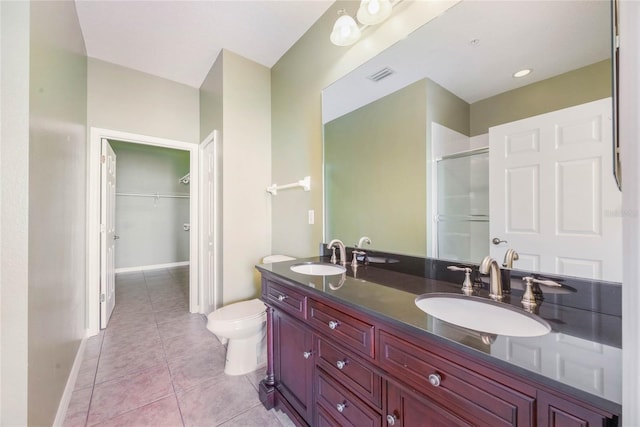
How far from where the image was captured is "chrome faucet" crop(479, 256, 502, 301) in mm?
960

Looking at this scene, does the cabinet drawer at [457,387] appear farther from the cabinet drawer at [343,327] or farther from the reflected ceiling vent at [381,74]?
the reflected ceiling vent at [381,74]

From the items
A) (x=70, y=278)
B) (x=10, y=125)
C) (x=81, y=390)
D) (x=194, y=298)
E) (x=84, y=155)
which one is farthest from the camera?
(x=194, y=298)

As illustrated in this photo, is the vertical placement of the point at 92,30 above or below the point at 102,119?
above

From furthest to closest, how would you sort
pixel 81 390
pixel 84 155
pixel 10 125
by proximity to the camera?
pixel 84 155 → pixel 81 390 → pixel 10 125

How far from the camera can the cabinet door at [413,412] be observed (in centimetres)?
70

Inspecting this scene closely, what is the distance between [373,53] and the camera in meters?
1.55

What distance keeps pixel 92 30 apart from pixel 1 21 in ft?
5.07

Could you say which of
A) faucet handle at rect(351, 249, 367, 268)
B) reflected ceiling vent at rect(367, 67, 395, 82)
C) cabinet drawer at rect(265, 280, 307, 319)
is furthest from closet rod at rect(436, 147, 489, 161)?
cabinet drawer at rect(265, 280, 307, 319)

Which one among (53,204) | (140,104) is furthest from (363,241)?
(140,104)

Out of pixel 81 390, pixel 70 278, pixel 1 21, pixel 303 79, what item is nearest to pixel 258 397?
pixel 81 390

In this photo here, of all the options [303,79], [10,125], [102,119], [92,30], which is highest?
[92,30]

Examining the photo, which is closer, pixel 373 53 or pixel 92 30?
pixel 373 53

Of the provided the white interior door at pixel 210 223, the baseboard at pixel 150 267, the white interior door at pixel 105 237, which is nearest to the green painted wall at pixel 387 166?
the white interior door at pixel 210 223

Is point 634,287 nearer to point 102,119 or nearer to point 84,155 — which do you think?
point 84,155
